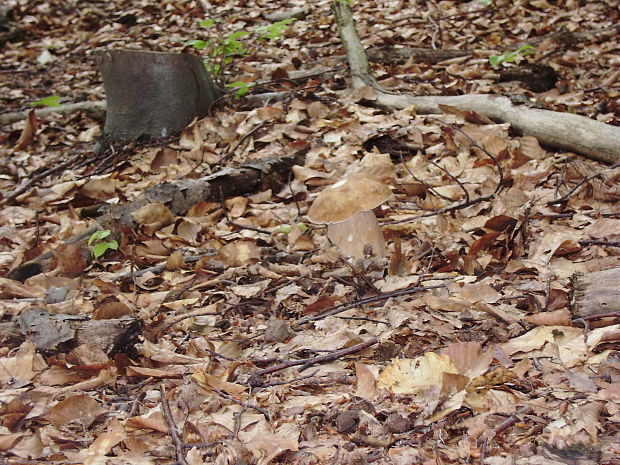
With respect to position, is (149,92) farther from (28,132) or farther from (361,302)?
(361,302)

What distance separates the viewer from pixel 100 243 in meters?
3.44

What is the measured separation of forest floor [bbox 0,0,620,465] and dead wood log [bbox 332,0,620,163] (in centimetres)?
12

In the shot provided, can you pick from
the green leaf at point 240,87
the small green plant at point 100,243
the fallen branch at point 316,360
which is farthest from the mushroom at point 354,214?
the green leaf at point 240,87

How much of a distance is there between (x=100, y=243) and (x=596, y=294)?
2.69 m

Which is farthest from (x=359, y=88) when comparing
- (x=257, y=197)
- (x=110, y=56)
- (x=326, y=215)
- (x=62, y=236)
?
(x=62, y=236)

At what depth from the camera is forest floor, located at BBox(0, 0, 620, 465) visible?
6.09ft

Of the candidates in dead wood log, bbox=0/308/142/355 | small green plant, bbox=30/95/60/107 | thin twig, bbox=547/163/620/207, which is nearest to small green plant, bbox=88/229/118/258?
dead wood log, bbox=0/308/142/355

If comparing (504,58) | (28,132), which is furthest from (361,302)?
(28,132)

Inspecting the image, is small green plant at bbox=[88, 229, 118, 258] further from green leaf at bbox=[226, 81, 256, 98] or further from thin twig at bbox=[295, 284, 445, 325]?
green leaf at bbox=[226, 81, 256, 98]

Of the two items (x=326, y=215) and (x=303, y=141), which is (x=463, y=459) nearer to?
(x=326, y=215)

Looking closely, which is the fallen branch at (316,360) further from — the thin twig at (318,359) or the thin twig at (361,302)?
the thin twig at (361,302)

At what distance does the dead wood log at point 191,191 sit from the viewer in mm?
3438

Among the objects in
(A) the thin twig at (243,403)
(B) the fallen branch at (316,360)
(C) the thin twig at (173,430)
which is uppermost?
(C) the thin twig at (173,430)

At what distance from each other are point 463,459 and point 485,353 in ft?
1.68
